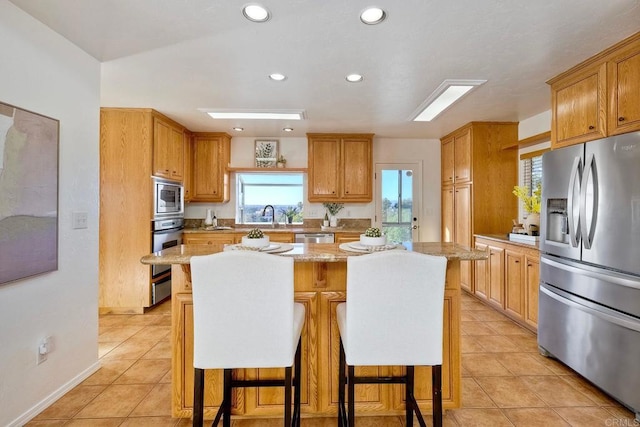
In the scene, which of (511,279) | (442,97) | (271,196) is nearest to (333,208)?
(271,196)

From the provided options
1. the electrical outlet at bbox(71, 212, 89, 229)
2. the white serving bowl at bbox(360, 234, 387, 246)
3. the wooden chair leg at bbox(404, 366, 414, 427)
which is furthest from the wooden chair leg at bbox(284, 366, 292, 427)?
the electrical outlet at bbox(71, 212, 89, 229)

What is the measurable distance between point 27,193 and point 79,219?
437mm

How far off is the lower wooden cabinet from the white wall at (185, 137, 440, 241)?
1.26m

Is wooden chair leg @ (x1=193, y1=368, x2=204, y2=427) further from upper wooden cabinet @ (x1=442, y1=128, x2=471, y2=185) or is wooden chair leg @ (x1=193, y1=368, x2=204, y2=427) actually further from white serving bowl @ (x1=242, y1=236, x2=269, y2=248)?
upper wooden cabinet @ (x1=442, y1=128, x2=471, y2=185)

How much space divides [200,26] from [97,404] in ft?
8.18

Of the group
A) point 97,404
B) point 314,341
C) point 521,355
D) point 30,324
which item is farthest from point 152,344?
point 521,355

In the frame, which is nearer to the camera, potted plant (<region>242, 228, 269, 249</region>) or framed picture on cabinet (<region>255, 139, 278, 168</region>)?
potted plant (<region>242, 228, 269, 249</region>)

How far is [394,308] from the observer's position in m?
1.37

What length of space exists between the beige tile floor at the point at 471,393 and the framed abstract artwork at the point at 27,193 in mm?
920

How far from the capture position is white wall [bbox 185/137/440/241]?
4.98 meters

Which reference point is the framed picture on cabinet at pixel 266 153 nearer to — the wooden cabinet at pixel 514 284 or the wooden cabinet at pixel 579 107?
the wooden cabinet at pixel 514 284

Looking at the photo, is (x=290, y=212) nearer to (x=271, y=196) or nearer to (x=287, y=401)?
(x=271, y=196)

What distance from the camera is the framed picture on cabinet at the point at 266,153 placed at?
4.93 m

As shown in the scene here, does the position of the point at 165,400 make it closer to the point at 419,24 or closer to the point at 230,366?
the point at 230,366
